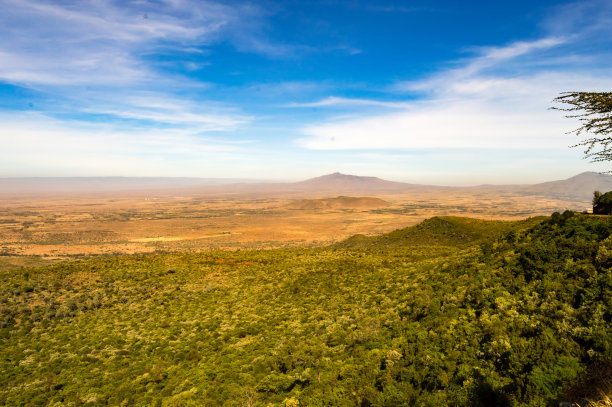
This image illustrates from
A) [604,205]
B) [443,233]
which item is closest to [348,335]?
[604,205]

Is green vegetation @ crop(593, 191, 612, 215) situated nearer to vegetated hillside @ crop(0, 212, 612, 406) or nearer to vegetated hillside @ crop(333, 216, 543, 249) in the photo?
vegetated hillside @ crop(0, 212, 612, 406)

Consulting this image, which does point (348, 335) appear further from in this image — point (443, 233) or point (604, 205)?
point (443, 233)

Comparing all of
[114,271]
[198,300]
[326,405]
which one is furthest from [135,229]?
[326,405]

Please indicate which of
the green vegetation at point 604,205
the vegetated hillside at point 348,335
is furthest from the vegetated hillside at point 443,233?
the vegetated hillside at point 348,335

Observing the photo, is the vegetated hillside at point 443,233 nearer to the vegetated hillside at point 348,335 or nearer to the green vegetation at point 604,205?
the green vegetation at point 604,205

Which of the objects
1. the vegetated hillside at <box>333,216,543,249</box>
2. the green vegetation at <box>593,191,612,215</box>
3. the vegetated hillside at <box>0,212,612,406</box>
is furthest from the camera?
the vegetated hillside at <box>333,216,543,249</box>

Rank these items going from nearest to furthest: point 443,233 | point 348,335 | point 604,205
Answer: point 348,335 < point 604,205 < point 443,233

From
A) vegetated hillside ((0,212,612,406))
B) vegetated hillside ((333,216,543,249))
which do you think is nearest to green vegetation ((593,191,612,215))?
vegetated hillside ((0,212,612,406))

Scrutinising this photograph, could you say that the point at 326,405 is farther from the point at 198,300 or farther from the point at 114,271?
the point at 114,271

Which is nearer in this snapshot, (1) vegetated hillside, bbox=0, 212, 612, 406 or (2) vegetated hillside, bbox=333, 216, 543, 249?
(1) vegetated hillside, bbox=0, 212, 612, 406
